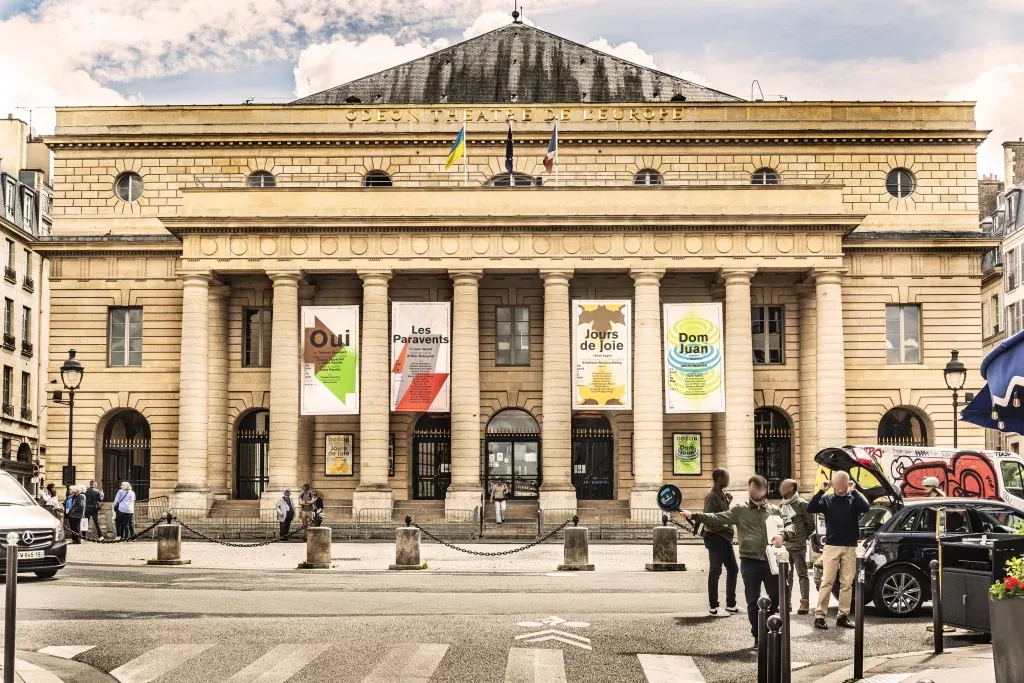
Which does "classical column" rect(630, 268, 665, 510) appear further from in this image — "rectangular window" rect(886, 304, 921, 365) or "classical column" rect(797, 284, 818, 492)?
"rectangular window" rect(886, 304, 921, 365)

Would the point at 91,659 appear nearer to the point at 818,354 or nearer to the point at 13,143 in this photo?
the point at 818,354

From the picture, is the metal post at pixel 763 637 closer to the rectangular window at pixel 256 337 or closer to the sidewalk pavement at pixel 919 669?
the sidewalk pavement at pixel 919 669

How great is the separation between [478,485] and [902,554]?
30047 millimetres

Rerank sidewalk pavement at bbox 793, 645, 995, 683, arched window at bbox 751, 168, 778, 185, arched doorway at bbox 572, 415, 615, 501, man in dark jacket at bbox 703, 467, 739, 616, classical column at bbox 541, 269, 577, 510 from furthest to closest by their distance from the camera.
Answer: arched window at bbox 751, 168, 778, 185
arched doorway at bbox 572, 415, 615, 501
classical column at bbox 541, 269, 577, 510
man in dark jacket at bbox 703, 467, 739, 616
sidewalk pavement at bbox 793, 645, 995, 683

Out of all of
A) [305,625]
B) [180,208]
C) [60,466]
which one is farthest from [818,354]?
[305,625]

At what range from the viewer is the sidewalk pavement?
42.4ft

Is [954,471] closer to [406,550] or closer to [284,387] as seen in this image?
[406,550]

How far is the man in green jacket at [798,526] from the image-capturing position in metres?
18.7

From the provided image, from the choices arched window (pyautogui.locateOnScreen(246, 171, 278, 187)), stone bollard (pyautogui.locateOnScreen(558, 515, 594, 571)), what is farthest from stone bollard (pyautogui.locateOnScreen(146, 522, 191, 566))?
arched window (pyautogui.locateOnScreen(246, 171, 278, 187))

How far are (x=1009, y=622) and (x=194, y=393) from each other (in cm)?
4136

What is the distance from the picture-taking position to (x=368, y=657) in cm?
1481

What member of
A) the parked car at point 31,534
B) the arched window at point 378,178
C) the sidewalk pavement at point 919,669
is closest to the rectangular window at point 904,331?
the arched window at point 378,178

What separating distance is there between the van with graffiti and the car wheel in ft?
42.5

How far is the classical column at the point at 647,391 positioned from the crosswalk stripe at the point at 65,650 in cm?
3355
